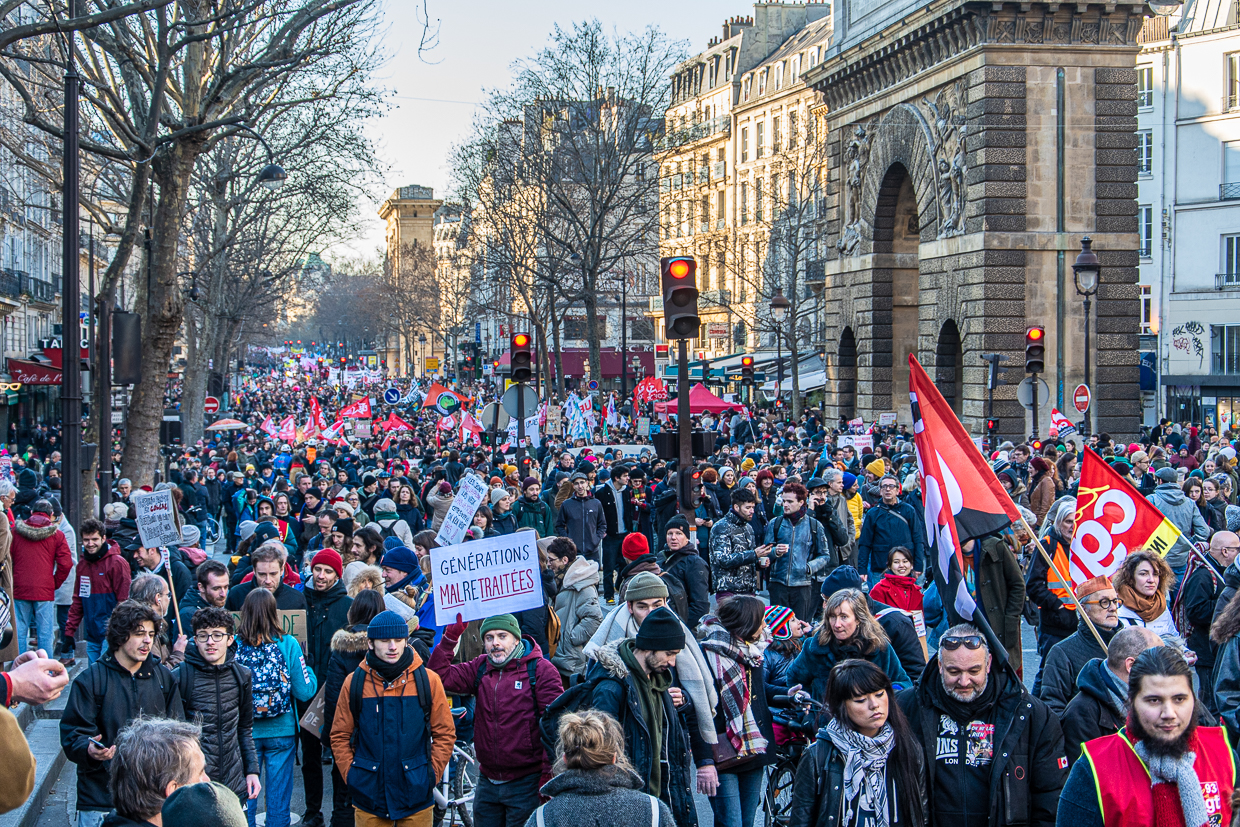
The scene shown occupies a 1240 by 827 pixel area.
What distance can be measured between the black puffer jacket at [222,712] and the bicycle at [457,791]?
1.13 metres

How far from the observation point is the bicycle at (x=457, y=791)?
7.57 metres

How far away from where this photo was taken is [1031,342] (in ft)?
73.7

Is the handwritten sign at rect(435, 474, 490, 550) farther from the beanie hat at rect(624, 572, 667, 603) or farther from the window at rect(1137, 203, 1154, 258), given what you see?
the window at rect(1137, 203, 1154, 258)

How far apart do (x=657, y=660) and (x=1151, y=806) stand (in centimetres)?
222

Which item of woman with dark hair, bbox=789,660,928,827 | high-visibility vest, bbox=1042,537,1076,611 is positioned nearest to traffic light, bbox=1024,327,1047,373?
high-visibility vest, bbox=1042,537,1076,611

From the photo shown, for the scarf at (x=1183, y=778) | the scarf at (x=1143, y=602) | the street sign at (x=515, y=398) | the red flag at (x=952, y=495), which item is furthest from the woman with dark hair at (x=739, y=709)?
the street sign at (x=515, y=398)

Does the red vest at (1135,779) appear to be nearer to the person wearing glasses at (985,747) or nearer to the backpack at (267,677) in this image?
the person wearing glasses at (985,747)

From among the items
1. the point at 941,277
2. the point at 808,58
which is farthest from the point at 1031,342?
the point at 808,58

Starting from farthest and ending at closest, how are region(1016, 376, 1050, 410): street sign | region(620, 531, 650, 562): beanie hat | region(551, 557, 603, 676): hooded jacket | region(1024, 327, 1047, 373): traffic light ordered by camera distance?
region(1016, 376, 1050, 410): street sign < region(1024, 327, 1047, 373): traffic light < region(620, 531, 650, 562): beanie hat < region(551, 557, 603, 676): hooded jacket

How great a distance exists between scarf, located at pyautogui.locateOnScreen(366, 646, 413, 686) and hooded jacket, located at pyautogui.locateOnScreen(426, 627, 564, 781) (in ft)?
1.21

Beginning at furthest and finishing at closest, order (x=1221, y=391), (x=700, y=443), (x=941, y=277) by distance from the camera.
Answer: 1. (x=1221, y=391)
2. (x=941, y=277)
3. (x=700, y=443)

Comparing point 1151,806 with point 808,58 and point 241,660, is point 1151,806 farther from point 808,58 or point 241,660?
point 808,58

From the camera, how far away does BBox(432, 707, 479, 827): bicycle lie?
7566 mm

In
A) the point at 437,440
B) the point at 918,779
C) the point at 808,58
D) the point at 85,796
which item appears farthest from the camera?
the point at 808,58
